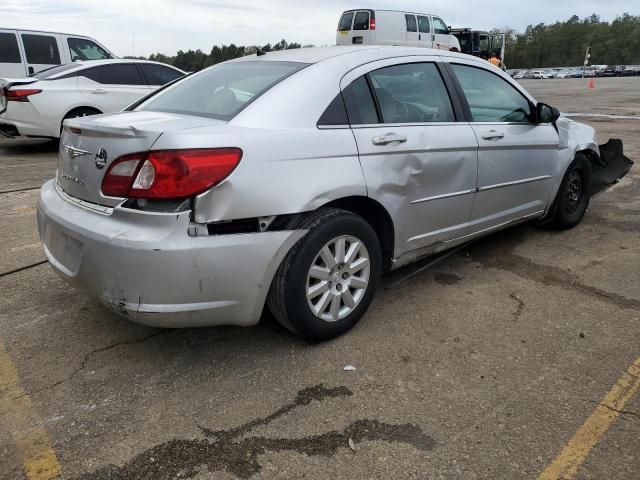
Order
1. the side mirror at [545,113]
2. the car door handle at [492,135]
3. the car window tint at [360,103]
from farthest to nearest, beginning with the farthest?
the side mirror at [545,113]
the car door handle at [492,135]
the car window tint at [360,103]

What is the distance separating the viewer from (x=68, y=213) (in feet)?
9.29

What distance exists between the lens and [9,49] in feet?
37.4

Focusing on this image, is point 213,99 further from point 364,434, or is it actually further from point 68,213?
point 364,434

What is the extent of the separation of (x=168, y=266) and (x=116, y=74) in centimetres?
815

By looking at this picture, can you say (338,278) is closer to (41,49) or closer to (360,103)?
(360,103)

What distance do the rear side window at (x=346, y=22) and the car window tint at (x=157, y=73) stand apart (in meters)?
15.0

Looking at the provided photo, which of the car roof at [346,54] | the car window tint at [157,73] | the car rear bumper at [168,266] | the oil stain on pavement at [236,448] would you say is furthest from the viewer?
the car window tint at [157,73]

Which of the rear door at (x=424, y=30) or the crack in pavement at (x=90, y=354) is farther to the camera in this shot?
the rear door at (x=424, y=30)

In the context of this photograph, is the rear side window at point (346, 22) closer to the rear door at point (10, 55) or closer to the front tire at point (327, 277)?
the rear door at point (10, 55)

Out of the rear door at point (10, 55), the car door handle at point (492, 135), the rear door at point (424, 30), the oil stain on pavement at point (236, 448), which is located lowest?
the oil stain on pavement at point (236, 448)

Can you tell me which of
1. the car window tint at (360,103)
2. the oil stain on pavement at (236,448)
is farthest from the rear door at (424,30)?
the oil stain on pavement at (236,448)

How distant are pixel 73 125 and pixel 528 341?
2.79 metres

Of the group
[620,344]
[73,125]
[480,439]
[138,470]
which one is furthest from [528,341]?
[73,125]

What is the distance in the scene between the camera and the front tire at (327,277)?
9.10 ft
